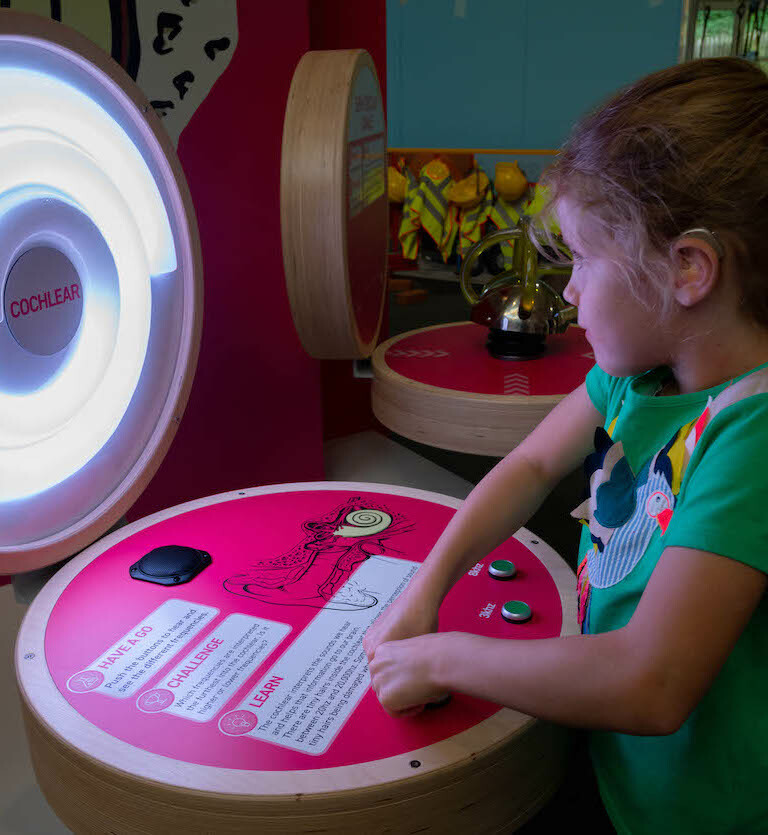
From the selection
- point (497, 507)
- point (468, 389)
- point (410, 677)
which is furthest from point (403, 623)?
point (468, 389)

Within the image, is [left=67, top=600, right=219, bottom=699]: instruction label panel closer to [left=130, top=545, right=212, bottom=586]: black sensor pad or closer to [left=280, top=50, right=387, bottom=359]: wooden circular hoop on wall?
[left=130, top=545, right=212, bottom=586]: black sensor pad

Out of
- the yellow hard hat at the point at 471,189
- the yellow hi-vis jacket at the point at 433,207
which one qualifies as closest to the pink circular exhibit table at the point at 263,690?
the yellow hard hat at the point at 471,189

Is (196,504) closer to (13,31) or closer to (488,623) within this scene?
(488,623)

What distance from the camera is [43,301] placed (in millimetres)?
722

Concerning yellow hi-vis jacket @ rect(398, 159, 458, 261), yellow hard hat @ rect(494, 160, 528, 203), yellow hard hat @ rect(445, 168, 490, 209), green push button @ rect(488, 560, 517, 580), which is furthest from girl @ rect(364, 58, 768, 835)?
yellow hi-vis jacket @ rect(398, 159, 458, 261)

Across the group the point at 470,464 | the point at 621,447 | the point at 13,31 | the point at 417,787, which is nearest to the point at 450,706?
the point at 417,787

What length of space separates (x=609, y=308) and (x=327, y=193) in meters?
0.63

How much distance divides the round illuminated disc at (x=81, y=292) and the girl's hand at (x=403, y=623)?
1.04 feet

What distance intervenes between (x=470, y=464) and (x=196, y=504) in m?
1.43

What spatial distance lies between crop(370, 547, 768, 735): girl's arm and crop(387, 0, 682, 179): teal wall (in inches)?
171

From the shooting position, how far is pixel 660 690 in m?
0.57

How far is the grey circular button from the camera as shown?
0.69 metres

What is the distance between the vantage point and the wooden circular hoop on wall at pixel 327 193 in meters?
1.21

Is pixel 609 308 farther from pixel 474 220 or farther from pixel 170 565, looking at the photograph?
pixel 474 220
